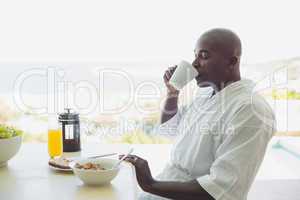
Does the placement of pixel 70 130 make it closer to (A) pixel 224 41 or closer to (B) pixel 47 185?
(B) pixel 47 185

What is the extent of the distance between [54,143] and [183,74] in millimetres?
597

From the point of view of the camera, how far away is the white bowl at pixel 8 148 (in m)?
1.38

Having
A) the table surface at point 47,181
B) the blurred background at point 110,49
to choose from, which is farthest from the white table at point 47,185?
the blurred background at point 110,49

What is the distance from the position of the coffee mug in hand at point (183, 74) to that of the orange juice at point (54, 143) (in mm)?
524

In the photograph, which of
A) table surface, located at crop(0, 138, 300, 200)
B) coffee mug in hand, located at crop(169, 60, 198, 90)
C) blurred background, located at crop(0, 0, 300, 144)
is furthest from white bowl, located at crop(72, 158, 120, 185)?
blurred background, located at crop(0, 0, 300, 144)

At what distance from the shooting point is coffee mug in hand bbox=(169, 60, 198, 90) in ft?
4.17

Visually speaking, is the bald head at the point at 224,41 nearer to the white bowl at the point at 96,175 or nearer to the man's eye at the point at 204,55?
the man's eye at the point at 204,55

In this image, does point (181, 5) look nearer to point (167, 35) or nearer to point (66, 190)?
point (167, 35)

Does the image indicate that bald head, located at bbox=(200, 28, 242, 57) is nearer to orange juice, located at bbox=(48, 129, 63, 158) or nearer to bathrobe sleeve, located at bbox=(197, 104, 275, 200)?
bathrobe sleeve, located at bbox=(197, 104, 275, 200)

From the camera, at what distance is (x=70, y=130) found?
62.3 inches

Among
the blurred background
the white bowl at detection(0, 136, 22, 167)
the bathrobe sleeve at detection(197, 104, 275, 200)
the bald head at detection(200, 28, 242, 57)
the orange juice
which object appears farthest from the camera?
the blurred background

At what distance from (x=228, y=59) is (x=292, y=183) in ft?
6.44

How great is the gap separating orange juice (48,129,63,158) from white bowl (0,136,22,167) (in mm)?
135

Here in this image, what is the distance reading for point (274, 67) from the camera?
9.86 ft
